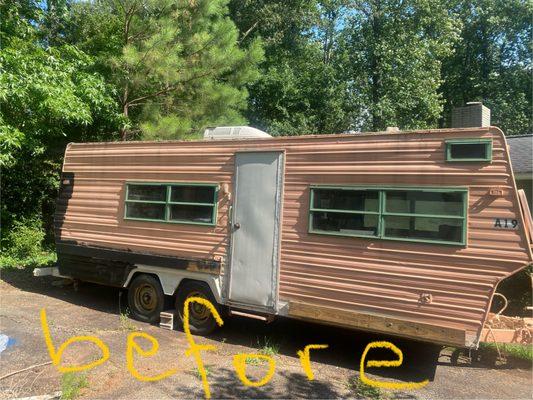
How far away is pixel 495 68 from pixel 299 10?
47.9 ft

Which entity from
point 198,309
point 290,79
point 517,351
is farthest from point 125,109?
point 290,79

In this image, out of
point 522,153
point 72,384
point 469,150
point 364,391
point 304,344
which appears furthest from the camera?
point 522,153

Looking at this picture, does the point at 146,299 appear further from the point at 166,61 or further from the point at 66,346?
the point at 166,61

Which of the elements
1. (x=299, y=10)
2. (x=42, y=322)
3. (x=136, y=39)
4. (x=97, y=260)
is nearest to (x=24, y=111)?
(x=136, y=39)

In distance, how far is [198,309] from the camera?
7059mm

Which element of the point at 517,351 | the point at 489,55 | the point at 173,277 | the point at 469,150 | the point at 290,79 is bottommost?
the point at 517,351

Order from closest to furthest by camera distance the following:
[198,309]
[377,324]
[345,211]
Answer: [377,324], [345,211], [198,309]

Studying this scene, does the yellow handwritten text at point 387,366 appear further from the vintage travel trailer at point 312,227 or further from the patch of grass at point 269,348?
the patch of grass at point 269,348

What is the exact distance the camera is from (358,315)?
5.71 meters

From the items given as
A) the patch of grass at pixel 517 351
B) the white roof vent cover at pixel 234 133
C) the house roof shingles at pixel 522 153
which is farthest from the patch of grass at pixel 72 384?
the house roof shingles at pixel 522 153

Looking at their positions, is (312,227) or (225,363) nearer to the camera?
(225,363)

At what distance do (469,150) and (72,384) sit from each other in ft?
16.0

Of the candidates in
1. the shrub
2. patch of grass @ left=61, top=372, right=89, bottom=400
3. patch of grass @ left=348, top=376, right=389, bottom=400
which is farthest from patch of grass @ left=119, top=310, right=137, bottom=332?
the shrub

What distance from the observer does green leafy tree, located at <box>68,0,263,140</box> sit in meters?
11.8
